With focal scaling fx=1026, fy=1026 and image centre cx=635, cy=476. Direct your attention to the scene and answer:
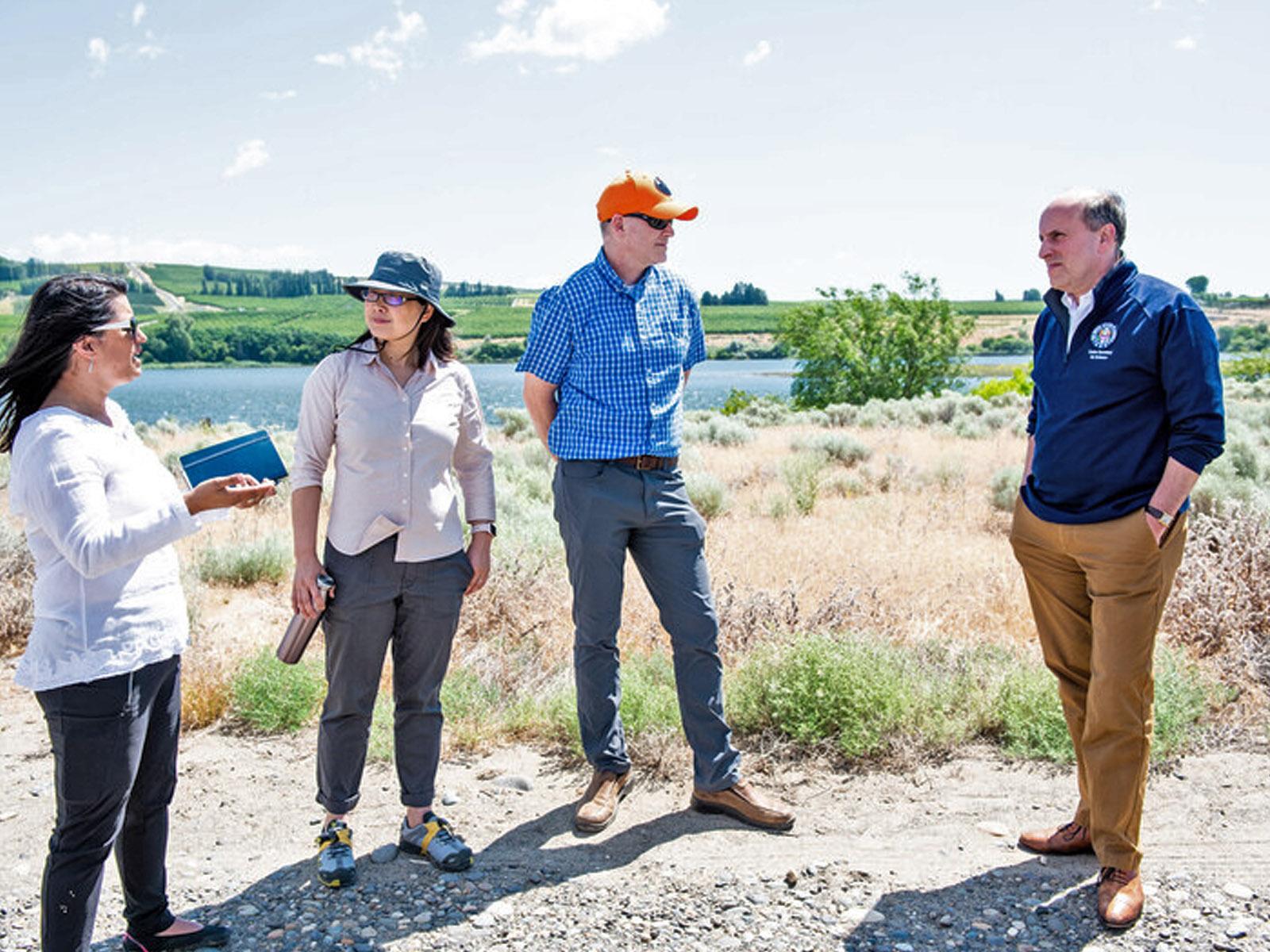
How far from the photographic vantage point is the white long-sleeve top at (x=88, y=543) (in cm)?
256

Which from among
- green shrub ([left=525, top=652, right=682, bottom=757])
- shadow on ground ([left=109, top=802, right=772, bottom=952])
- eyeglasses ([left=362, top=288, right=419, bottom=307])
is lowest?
shadow on ground ([left=109, top=802, right=772, bottom=952])

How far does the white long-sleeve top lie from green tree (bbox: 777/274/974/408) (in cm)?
3297

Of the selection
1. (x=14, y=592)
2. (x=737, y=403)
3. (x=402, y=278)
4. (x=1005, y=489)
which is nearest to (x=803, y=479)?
(x=1005, y=489)

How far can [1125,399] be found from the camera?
3184 mm

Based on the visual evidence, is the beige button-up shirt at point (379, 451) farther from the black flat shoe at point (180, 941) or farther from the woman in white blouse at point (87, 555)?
the black flat shoe at point (180, 941)

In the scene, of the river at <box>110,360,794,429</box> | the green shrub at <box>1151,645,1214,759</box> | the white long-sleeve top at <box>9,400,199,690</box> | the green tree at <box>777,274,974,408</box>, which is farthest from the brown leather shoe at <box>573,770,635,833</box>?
the green tree at <box>777,274,974,408</box>

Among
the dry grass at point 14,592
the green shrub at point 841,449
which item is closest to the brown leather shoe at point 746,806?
the dry grass at point 14,592

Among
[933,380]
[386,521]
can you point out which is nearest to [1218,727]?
[386,521]

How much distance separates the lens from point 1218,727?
15.3ft

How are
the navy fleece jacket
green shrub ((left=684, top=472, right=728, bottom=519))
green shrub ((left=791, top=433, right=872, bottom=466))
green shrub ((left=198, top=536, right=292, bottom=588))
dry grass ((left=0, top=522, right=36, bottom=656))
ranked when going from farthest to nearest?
green shrub ((left=791, top=433, right=872, bottom=466))
green shrub ((left=684, top=472, right=728, bottom=519))
green shrub ((left=198, top=536, right=292, bottom=588))
dry grass ((left=0, top=522, right=36, bottom=656))
the navy fleece jacket

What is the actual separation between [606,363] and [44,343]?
187 centimetres

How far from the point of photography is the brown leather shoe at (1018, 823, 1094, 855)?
12.1ft

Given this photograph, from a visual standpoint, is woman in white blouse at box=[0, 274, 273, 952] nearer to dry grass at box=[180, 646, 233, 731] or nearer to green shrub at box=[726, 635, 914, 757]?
dry grass at box=[180, 646, 233, 731]

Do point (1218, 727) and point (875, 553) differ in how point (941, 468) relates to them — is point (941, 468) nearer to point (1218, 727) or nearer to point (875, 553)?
point (875, 553)
